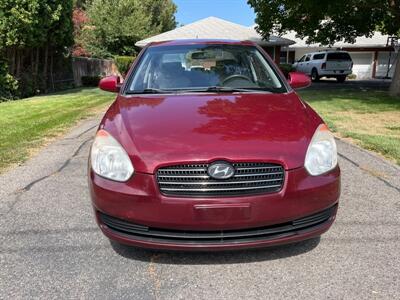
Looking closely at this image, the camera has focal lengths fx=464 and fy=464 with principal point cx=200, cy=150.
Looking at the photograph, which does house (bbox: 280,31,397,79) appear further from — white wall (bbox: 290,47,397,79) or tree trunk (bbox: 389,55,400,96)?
tree trunk (bbox: 389,55,400,96)

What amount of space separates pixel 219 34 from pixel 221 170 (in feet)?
82.2

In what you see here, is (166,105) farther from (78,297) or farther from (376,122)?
(376,122)

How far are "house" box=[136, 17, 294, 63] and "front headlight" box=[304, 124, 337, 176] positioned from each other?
2315cm

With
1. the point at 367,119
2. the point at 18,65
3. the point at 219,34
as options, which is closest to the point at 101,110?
the point at 367,119

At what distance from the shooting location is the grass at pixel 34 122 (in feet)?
23.4

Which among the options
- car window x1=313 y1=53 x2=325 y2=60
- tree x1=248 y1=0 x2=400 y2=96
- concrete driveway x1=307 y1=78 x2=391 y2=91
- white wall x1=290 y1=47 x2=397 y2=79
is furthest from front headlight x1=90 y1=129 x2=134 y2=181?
white wall x1=290 y1=47 x2=397 y2=79

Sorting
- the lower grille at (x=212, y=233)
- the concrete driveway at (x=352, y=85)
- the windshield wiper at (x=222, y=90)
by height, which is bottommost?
the concrete driveway at (x=352, y=85)

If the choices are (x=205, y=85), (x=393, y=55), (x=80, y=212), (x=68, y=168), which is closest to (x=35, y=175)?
(x=68, y=168)

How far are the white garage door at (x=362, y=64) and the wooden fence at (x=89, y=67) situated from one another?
1830 centimetres

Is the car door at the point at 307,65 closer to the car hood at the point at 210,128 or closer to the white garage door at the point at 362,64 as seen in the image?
the white garage door at the point at 362,64

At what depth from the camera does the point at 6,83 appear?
54.4ft

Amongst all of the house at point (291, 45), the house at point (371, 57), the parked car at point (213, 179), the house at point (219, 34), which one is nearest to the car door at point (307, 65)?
the house at point (291, 45)

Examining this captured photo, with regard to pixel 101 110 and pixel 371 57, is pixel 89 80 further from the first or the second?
pixel 371 57

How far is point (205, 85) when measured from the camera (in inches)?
175
